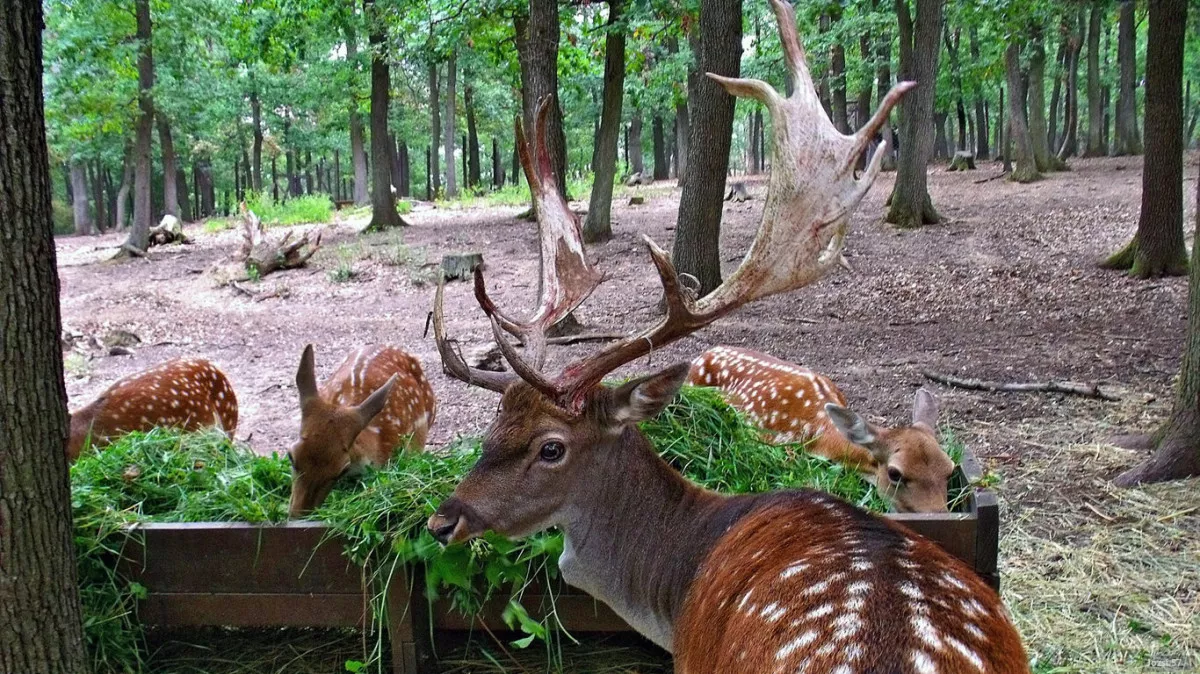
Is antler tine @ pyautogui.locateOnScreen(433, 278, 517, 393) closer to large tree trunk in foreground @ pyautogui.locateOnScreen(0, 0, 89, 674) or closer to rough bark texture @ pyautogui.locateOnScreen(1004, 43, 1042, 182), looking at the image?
large tree trunk in foreground @ pyautogui.locateOnScreen(0, 0, 89, 674)

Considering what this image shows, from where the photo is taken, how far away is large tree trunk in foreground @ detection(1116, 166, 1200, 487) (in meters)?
5.46

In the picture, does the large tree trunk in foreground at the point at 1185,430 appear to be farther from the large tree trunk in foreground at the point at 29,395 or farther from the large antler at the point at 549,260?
the large tree trunk in foreground at the point at 29,395

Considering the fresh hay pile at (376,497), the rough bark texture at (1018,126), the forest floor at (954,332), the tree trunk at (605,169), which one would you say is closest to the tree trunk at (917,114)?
the forest floor at (954,332)

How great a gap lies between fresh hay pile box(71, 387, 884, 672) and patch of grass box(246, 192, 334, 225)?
1898 centimetres

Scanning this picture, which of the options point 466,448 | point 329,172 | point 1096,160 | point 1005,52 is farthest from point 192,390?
point 329,172

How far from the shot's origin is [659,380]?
3139 mm

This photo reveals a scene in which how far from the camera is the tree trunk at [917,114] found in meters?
13.5

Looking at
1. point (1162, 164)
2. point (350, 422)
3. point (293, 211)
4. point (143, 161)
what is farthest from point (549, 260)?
point (293, 211)

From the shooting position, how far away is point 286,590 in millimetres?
3404

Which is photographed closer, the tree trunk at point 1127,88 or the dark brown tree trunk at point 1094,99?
the tree trunk at point 1127,88

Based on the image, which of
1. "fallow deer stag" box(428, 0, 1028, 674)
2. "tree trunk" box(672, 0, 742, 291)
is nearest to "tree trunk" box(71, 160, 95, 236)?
A: "tree trunk" box(672, 0, 742, 291)

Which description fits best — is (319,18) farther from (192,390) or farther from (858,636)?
(858,636)

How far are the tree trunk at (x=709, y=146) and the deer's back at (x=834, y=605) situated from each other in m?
7.36

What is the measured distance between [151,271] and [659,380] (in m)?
15.9
